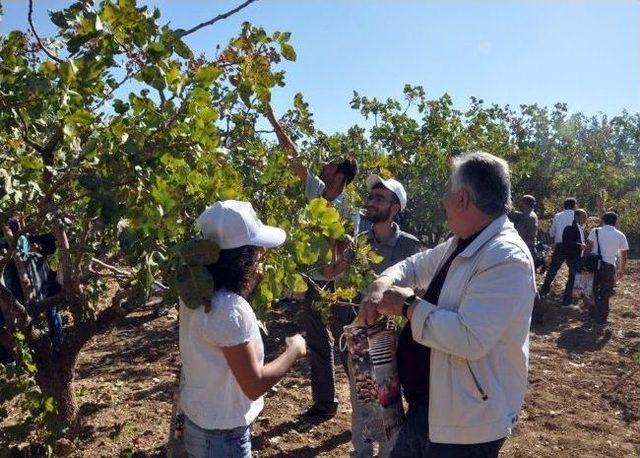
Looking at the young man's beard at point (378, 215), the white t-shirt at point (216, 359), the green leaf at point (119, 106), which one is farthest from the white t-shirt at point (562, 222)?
the green leaf at point (119, 106)

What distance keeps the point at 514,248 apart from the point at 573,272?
7.85 metres

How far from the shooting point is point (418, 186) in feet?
30.5

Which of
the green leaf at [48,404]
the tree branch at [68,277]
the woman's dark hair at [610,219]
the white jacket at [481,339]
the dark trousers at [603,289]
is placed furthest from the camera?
the woman's dark hair at [610,219]

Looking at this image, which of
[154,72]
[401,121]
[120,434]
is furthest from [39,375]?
[401,121]

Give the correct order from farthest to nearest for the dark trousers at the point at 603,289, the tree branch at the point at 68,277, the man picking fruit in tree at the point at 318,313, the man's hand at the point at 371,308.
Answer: the dark trousers at the point at 603,289
the man picking fruit in tree at the point at 318,313
the tree branch at the point at 68,277
the man's hand at the point at 371,308

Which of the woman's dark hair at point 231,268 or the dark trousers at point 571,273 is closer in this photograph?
the woman's dark hair at point 231,268

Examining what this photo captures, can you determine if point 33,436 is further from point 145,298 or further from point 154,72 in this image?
point 154,72

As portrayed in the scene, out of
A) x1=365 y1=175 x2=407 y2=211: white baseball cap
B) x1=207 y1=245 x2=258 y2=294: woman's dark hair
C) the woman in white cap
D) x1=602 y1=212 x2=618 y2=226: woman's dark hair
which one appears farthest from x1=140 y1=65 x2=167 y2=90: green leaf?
x1=602 y1=212 x2=618 y2=226: woman's dark hair

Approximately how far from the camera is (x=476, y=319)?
6.54ft

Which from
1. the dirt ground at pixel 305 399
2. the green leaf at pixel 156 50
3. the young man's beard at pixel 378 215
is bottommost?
the dirt ground at pixel 305 399

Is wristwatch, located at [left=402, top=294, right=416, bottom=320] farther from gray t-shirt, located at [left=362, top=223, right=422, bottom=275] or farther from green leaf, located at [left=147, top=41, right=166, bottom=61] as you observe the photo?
gray t-shirt, located at [left=362, top=223, right=422, bottom=275]

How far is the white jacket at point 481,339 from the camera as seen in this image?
78.9 inches

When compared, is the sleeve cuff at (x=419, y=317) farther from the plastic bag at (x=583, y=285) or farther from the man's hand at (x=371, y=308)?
the plastic bag at (x=583, y=285)

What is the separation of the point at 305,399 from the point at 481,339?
3.37 meters
